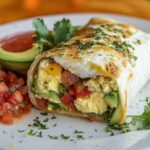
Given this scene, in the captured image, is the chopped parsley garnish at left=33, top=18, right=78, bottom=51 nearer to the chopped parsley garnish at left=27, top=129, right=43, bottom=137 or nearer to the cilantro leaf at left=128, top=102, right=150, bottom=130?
the chopped parsley garnish at left=27, top=129, right=43, bottom=137

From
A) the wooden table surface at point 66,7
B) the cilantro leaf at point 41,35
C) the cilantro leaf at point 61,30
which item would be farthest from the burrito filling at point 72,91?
the wooden table surface at point 66,7

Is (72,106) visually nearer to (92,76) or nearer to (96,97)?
(96,97)

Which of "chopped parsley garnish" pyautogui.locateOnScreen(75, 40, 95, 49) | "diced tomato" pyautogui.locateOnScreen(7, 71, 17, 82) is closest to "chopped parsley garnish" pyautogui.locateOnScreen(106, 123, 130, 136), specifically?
"chopped parsley garnish" pyautogui.locateOnScreen(75, 40, 95, 49)

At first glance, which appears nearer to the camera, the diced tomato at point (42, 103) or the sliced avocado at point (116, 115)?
the sliced avocado at point (116, 115)

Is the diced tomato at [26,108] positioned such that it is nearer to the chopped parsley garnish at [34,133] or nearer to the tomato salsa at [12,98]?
the tomato salsa at [12,98]

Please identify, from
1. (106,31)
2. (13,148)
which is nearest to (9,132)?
(13,148)

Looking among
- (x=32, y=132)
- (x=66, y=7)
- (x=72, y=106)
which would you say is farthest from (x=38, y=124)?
(x=66, y=7)

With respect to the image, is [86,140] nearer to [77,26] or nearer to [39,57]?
[39,57]
